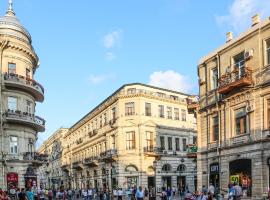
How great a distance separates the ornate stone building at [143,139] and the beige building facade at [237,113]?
925 inches

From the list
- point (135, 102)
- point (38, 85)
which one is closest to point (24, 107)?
point (38, 85)

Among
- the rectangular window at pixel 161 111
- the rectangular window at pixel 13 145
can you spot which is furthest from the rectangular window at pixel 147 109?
the rectangular window at pixel 13 145

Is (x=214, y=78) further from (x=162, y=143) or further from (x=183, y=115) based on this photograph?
(x=183, y=115)

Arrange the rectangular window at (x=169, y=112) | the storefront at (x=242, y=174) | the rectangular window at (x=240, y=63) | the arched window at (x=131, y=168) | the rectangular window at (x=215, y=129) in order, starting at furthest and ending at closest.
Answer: the rectangular window at (x=169, y=112) < the arched window at (x=131, y=168) < the rectangular window at (x=215, y=129) < the rectangular window at (x=240, y=63) < the storefront at (x=242, y=174)

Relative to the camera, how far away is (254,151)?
29219mm

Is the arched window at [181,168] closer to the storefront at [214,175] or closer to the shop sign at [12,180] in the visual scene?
the shop sign at [12,180]

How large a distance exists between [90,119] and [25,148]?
3129cm

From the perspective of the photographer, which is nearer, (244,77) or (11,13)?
(244,77)

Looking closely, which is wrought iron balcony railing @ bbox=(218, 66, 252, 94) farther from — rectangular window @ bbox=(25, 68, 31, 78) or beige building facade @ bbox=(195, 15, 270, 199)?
rectangular window @ bbox=(25, 68, 31, 78)

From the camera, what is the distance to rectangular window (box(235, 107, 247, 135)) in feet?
→ 101

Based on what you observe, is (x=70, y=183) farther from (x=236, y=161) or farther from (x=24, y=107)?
(x=236, y=161)

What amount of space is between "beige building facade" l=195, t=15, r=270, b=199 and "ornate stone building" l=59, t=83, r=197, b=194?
23506 millimetres

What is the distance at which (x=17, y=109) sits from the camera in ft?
Answer: 145

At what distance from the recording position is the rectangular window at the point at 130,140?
60938 millimetres
